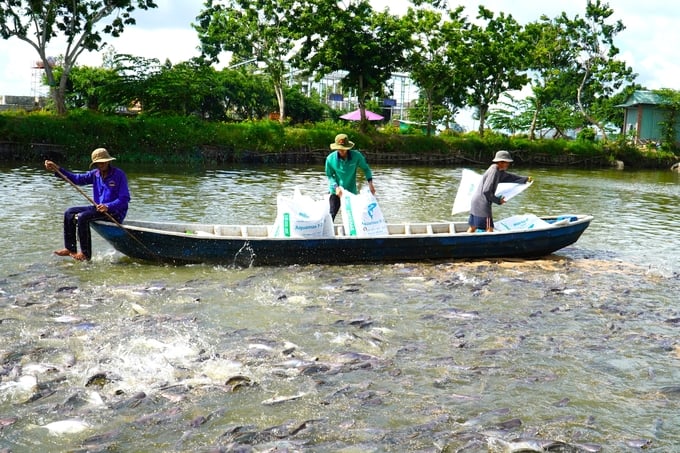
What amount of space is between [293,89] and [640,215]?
1316 inches

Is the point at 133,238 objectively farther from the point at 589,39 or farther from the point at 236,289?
the point at 589,39

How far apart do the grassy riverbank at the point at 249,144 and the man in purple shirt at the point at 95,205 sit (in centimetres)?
2237

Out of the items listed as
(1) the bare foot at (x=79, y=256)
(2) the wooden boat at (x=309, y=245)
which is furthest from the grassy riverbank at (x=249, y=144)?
(2) the wooden boat at (x=309, y=245)

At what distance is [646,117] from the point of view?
53.7 meters

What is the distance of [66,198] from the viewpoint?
Answer: 68.6 feet

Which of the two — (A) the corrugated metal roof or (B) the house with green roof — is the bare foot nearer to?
(A) the corrugated metal roof

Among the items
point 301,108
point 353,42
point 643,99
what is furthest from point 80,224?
point 643,99

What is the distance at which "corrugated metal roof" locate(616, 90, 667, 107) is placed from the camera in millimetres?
52406

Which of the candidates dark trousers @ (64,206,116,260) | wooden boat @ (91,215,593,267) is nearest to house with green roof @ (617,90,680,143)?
wooden boat @ (91,215,593,267)

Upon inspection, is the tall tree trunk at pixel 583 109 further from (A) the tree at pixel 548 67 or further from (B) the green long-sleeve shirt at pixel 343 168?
(B) the green long-sleeve shirt at pixel 343 168

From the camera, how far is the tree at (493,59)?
4584cm

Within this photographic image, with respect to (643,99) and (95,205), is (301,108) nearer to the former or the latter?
(643,99)

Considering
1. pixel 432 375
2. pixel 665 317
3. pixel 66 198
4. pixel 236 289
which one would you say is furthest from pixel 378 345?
pixel 66 198

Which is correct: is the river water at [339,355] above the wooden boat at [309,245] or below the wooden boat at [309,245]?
below
